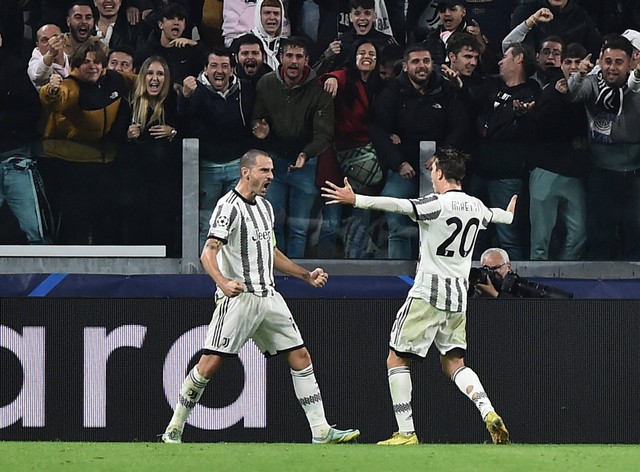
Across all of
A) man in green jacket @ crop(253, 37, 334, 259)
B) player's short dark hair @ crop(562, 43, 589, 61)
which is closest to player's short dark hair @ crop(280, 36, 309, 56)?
man in green jacket @ crop(253, 37, 334, 259)

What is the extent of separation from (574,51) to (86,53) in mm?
4639

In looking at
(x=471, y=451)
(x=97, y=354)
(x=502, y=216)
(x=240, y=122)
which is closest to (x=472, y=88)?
(x=240, y=122)

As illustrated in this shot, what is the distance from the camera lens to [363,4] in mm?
12250

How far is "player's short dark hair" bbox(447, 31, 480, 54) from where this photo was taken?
12055 millimetres

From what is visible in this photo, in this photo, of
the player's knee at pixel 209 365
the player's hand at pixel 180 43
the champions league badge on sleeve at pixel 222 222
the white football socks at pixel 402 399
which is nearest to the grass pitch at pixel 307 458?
the white football socks at pixel 402 399

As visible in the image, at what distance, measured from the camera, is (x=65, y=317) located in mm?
10656

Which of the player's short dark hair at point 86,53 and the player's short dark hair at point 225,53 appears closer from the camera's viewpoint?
the player's short dark hair at point 86,53

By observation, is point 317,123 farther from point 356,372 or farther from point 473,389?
point 473,389

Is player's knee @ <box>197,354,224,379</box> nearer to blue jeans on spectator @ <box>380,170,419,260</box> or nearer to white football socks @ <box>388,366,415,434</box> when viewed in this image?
white football socks @ <box>388,366,415,434</box>

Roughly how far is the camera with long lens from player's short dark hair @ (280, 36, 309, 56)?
2.72 meters

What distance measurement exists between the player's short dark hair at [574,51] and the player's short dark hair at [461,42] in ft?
2.85

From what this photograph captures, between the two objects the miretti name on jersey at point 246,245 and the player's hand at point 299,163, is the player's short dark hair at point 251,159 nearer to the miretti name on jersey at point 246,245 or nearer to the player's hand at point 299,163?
the miretti name on jersey at point 246,245

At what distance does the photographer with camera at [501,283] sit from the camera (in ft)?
35.6

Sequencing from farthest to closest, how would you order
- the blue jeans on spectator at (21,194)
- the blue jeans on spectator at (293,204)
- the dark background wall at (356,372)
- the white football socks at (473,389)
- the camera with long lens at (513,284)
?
the blue jeans on spectator at (21,194) → the blue jeans on spectator at (293,204) → the camera with long lens at (513,284) → the dark background wall at (356,372) → the white football socks at (473,389)
